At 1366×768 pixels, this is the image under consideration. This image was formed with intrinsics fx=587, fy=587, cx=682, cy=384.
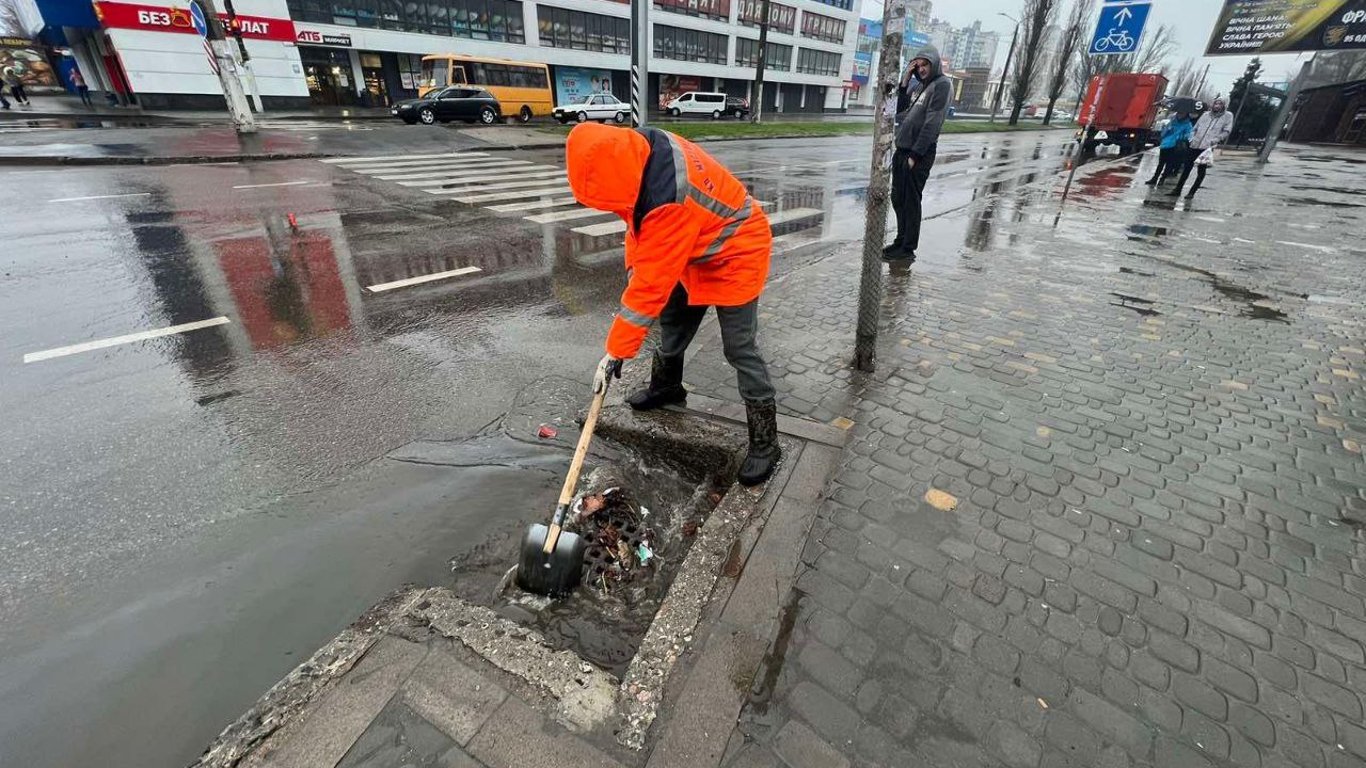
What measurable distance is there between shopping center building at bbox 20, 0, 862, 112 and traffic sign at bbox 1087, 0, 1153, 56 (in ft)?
108

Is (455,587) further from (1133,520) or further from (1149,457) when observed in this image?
(1149,457)

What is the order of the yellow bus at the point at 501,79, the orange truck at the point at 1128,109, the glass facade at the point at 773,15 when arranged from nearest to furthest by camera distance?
the orange truck at the point at 1128,109 < the yellow bus at the point at 501,79 < the glass facade at the point at 773,15

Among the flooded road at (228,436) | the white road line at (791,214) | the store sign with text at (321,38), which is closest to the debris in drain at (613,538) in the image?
the flooded road at (228,436)

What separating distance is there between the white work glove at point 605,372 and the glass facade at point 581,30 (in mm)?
40887

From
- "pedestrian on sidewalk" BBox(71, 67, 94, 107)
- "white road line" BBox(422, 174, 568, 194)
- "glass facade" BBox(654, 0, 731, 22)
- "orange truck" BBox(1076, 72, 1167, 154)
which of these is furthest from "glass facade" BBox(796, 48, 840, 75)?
"white road line" BBox(422, 174, 568, 194)

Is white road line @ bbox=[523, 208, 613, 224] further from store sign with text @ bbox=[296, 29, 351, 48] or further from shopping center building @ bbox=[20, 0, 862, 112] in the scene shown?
store sign with text @ bbox=[296, 29, 351, 48]

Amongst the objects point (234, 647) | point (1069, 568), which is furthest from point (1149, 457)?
point (234, 647)

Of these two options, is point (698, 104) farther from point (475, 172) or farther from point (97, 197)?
point (97, 197)

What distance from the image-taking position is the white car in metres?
28.4

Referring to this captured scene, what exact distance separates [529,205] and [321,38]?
28.9 metres

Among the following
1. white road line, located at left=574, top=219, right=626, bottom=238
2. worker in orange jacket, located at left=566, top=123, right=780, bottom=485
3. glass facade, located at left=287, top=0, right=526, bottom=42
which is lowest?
white road line, located at left=574, top=219, right=626, bottom=238

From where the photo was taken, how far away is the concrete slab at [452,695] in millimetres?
1814

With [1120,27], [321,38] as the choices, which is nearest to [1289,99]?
[1120,27]

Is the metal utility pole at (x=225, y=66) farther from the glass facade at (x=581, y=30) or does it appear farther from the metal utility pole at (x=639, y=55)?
the glass facade at (x=581, y=30)
